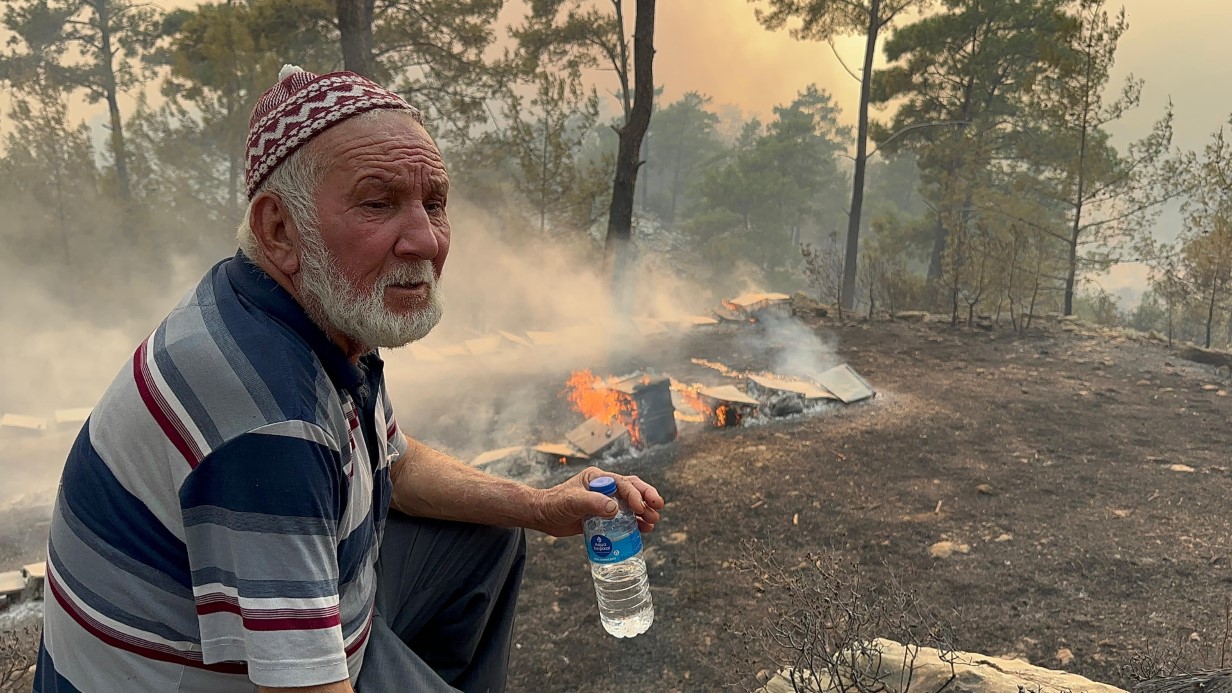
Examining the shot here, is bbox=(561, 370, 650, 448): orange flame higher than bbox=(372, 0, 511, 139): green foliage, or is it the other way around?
bbox=(372, 0, 511, 139): green foliage

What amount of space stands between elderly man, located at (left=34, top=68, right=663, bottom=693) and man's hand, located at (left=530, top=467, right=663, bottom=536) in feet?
1.74

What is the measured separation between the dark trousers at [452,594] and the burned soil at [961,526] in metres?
0.83

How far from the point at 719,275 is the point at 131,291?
25.1m

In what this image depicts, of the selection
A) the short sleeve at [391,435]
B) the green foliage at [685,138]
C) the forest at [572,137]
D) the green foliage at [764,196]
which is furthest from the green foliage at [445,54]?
the green foliage at [685,138]

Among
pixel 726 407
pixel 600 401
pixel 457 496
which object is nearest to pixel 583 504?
pixel 457 496

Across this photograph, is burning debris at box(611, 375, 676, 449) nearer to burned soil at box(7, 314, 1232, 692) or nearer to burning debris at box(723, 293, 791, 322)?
burned soil at box(7, 314, 1232, 692)

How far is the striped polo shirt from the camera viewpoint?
1.28 metres

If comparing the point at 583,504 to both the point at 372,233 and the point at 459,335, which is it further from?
the point at 459,335

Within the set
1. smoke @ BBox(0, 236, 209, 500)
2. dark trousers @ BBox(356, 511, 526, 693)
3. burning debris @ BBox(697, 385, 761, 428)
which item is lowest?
smoke @ BBox(0, 236, 209, 500)

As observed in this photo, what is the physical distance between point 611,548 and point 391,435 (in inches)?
31.4

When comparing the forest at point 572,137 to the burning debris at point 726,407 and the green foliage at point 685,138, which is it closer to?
the burning debris at point 726,407

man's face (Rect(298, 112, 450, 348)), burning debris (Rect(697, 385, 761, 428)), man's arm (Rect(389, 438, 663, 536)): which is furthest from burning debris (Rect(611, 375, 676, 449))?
man's face (Rect(298, 112, 450, 348))

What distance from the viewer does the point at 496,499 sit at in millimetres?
2191

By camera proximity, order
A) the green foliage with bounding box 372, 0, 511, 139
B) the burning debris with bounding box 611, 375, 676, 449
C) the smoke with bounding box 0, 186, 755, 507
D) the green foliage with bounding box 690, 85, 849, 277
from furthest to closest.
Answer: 1. the green foliage with bounding box 690, 85, 849, 277
2. the green foliage with bounding box 372, 0, 511, 139
3. the smoke with bounding box 0, 186, 755, 507
4. the burning debris with bounding box 611, 375, 676, 449
